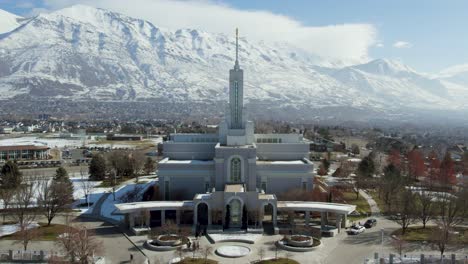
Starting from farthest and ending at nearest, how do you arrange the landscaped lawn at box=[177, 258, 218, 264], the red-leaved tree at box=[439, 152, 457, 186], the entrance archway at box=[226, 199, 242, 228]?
the red-leaved tree at box=[439, 152, 457, 186]
the entrance archway at box=[226, 199, 242, 228]
the landscaped lawn at box=[177, 258, 218, 264]

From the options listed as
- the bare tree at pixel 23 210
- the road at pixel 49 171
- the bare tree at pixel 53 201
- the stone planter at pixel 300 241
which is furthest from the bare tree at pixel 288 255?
the road at pixel 49 171

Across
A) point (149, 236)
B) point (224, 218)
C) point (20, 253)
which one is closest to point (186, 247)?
point (149, 236)

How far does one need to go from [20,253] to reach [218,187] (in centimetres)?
1830

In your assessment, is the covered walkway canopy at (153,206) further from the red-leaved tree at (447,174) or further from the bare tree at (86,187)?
the red-leaved tree at (447,174)

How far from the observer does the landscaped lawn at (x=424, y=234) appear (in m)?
33.2

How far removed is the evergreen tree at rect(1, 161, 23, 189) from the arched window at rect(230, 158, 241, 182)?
2078 cm

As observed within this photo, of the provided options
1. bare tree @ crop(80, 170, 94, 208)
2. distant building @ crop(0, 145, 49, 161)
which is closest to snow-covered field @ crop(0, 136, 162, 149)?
distant building @ crop(0, 145, 49, 161)

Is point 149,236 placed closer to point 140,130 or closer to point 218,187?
point 218,187

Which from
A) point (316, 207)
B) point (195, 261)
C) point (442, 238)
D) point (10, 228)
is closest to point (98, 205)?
point (10, 228)

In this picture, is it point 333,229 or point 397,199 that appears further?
point 397,199

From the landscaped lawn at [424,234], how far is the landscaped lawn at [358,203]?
4.74 m

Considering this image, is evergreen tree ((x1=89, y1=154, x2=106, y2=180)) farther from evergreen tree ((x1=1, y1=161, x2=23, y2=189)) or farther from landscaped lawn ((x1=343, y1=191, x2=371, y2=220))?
landscaped lawn ((x1=343, y1=191, x2=371, y2=220))

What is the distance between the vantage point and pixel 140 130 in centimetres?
13288

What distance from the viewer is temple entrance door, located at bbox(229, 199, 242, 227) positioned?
3575 centimetres
